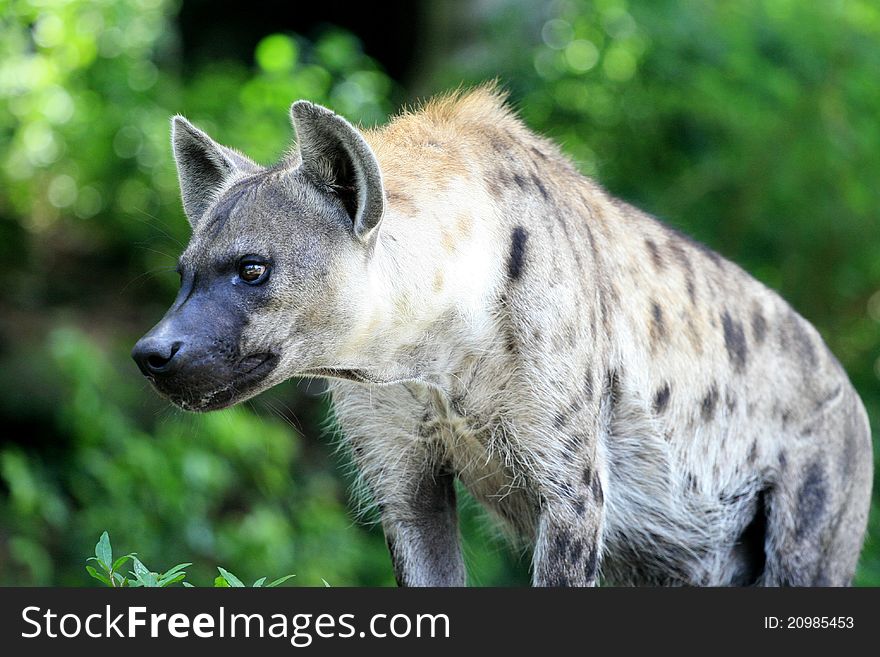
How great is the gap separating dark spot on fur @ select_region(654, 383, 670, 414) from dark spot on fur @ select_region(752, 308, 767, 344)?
627mm

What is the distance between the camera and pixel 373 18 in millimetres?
11578

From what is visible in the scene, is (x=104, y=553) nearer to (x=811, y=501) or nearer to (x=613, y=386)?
(x=613, y=386)

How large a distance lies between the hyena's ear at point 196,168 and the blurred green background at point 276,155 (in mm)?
3315

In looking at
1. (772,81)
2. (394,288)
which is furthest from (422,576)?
(772,81)

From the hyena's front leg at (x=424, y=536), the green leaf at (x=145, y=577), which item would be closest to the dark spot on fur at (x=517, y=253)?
the hyena's front leg at (x=424, y=536)

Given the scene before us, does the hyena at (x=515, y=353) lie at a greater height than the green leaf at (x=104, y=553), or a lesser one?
greater

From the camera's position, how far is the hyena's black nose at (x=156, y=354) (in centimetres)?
350

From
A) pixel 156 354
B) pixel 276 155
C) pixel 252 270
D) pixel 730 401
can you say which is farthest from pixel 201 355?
pixel 276 155

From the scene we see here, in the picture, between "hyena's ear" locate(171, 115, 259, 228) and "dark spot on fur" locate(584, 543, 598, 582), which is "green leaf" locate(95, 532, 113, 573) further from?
"dark spot on fur" locate(584, 543, 598, 582)

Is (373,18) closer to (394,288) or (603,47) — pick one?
(603,47)

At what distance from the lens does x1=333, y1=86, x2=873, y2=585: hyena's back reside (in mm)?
4078

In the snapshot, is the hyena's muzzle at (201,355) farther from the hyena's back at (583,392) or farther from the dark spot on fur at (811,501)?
the dark spot on fur at (811,501)

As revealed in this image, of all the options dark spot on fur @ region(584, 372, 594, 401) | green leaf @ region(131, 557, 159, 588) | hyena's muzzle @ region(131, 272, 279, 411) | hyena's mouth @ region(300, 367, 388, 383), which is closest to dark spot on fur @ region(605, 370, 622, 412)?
dark spot on fur @ region(584, 372, 594, 401)

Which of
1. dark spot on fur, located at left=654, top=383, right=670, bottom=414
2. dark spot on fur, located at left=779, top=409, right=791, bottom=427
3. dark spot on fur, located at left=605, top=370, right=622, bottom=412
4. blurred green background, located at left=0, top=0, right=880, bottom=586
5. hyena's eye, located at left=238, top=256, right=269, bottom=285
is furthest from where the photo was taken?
blurred green background, located at left=0, top=0, right=880, bottom=586
